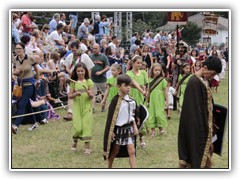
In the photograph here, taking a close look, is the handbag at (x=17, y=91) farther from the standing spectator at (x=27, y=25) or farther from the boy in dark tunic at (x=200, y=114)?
the boy in dark tunic at (x=200, y=114)

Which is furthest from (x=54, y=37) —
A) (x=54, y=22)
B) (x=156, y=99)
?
(x=156, y=99)

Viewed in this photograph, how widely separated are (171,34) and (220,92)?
7535 millimetres

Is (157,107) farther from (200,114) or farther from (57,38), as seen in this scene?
(57,38)

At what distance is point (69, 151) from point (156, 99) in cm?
270

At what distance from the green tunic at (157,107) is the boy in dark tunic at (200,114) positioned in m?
4.98

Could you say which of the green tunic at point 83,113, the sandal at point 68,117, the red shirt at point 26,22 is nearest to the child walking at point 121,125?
the green tunic at point 83,113

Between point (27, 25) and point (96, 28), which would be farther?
point (96, 28)

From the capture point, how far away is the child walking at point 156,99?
12.7m

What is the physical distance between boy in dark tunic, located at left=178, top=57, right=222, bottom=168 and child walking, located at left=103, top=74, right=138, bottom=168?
1.24 metres

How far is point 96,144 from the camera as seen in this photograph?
38.5 ft

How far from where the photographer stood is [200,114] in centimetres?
763
